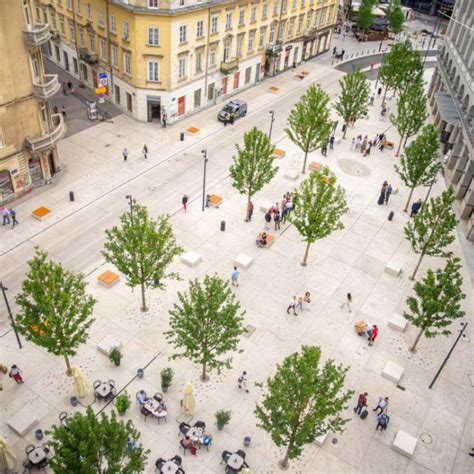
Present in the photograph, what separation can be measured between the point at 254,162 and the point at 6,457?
25167mm

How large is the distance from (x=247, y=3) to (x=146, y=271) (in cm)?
4205

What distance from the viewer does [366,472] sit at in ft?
78.3

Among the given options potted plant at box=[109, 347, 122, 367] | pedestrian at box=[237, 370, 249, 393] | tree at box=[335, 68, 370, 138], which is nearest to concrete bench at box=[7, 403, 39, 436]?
potted plant at box=[109, 347, 122, 367]

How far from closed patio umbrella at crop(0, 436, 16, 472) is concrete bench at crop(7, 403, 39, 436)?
211cm

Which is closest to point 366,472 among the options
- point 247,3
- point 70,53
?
point 247,3

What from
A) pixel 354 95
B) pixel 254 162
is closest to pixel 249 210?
pixel 254 162

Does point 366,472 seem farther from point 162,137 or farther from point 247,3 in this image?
point 247,3

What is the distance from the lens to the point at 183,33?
4941 centimetres

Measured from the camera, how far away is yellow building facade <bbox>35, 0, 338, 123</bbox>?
48156 millimetres

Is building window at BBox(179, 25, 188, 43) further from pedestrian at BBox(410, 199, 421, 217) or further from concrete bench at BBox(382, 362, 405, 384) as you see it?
concrete bench at BBox(382, 362, 405, 384)

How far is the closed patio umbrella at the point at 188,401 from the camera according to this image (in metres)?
24.4

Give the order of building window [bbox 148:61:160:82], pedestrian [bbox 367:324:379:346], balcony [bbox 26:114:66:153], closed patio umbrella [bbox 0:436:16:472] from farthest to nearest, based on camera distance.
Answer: building window [bbox 148:61:160:82]
balcony [bbox 26:114:66:153]
pedestrian [bbox 367:324:379:346]
closed patio umbrella [bbox 0:436:16:472]

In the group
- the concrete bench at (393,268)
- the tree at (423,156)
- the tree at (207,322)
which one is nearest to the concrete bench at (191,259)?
the tree at (207,322)

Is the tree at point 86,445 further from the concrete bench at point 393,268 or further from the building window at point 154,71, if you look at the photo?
the building window at point 154,71
